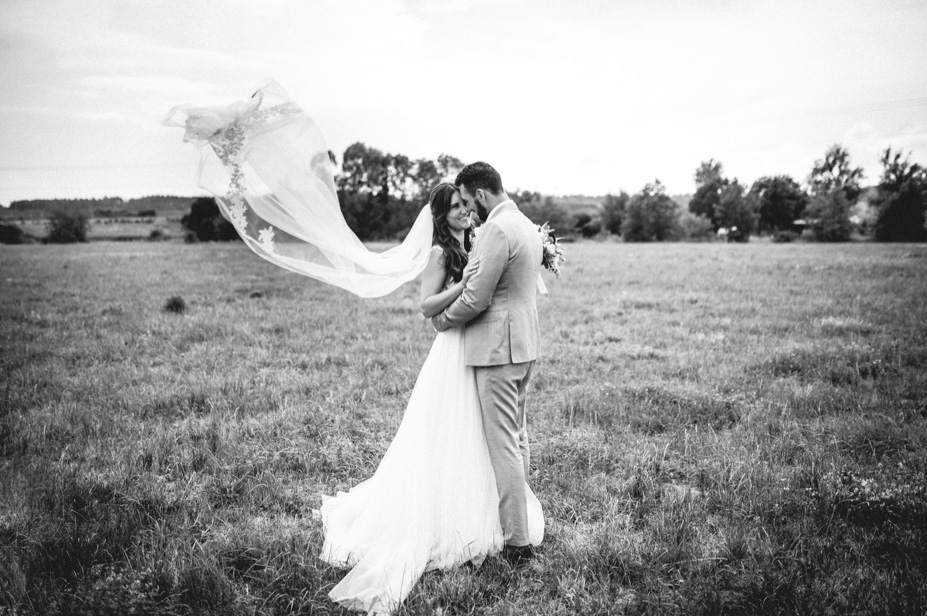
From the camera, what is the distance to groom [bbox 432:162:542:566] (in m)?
3.84

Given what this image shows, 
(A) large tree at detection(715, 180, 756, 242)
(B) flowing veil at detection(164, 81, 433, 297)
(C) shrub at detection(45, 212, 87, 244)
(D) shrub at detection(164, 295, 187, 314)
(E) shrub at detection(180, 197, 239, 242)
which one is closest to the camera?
(B) flowing veil at detection(164, 81, 433, 297)

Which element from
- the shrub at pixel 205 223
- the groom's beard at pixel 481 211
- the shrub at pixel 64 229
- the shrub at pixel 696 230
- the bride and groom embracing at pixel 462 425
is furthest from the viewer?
the shrub at pixel 696 230

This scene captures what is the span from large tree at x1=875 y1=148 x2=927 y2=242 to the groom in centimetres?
6352

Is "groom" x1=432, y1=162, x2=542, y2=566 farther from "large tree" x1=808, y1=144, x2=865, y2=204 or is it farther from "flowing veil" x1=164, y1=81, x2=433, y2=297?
"large tree" x1=808, y1=144, x2=865, y2=204

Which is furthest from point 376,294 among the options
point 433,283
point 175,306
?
point 175,306

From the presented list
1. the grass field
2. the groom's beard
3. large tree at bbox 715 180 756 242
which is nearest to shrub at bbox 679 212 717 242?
large tree at bbox 715 180 756 242

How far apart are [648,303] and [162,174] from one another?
1367 cm

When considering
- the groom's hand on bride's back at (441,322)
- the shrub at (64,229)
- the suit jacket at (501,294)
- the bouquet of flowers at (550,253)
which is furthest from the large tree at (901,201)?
the shrub at (64,229)

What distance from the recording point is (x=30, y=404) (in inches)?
295

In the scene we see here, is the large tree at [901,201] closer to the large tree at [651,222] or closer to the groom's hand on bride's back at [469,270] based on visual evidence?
the large tree at [651,222]

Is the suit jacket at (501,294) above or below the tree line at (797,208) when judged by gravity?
below

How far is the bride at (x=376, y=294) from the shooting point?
417cm

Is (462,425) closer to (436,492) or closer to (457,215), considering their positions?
(436,492)

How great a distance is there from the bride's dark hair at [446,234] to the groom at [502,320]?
22cm
